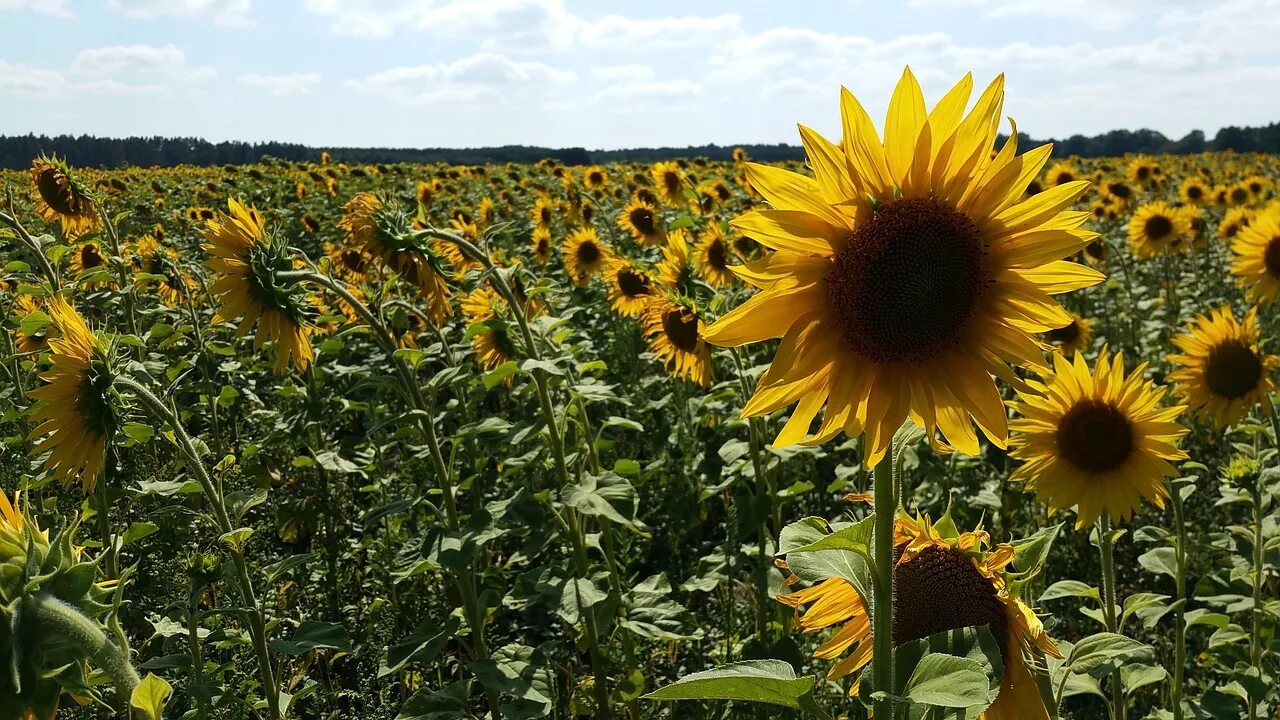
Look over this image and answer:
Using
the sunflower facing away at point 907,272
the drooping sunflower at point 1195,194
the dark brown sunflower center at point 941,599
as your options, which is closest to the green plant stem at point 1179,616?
the dark brown sunflower center at point 941,599

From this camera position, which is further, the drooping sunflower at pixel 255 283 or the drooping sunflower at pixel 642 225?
the drooping sunflower at pixel 642 225

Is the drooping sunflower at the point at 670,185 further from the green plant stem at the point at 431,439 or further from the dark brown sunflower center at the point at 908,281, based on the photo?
the dark brown sunflower center at the point at 908,281

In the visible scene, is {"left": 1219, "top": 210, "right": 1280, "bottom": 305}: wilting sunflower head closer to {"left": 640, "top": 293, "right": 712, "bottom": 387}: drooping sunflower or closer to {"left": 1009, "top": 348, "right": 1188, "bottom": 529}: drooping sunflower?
{"left": 1009, "top": 348, "right": 1188, "bottom": 529}: drooping sunflower

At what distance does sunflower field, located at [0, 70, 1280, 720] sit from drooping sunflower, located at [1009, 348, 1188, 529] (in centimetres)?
1

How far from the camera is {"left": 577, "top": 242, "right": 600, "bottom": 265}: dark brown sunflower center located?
7.29m

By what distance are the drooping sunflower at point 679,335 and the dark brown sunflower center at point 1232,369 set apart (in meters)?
2.22

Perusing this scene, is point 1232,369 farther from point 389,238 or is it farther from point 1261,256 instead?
point 389,238

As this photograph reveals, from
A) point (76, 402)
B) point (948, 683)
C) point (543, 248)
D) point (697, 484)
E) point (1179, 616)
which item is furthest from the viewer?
point (543, 248)

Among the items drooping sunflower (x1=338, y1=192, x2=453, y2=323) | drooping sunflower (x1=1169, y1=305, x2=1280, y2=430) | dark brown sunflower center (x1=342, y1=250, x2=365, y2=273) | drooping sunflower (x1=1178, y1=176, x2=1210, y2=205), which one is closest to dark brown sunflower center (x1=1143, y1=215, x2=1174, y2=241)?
drooping sunflower (x1=1178, y1=176, x2=1210, y2=205)

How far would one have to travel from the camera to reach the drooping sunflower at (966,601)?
4.55 ft

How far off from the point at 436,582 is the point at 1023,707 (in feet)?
10.3

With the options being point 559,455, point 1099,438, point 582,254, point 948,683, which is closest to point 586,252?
point 582,254

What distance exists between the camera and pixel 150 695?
1.19 meters

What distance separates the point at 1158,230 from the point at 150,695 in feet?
31.4
